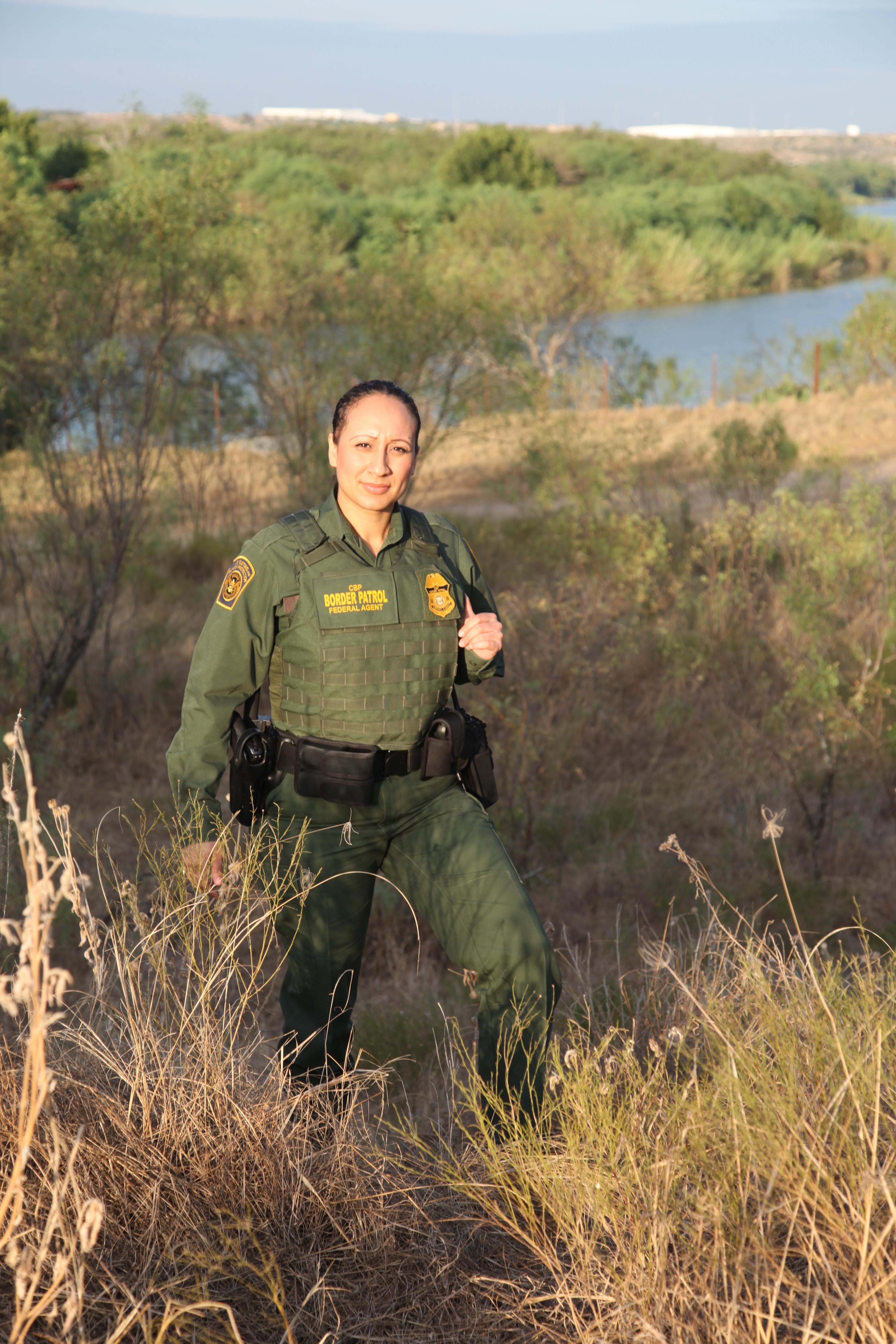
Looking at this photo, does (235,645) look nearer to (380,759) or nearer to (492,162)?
(380,759)

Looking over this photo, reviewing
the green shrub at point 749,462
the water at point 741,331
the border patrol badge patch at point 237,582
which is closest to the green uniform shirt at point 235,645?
the border patrol badge patch at point 237,582

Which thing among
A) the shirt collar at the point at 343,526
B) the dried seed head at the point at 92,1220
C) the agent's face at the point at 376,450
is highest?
the agent's face at the point at 376,450

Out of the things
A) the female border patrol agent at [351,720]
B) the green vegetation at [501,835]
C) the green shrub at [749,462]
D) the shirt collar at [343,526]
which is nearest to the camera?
the green vegetation at [501,835]

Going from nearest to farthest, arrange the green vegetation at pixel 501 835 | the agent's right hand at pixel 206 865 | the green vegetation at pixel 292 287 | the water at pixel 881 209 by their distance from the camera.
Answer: the green vegetation at pixel 501 835, the agent's right hand at pixel 206 865, the green vegetation at pixel 292 287, the water at pixel 881 209

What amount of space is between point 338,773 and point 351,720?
0.14 m

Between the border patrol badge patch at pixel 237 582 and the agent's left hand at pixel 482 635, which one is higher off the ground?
the border patrol badge patch at pixel 237 582

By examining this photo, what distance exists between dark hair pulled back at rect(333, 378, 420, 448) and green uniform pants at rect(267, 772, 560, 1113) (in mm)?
815

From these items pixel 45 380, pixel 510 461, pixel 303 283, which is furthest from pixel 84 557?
pixel 510 461

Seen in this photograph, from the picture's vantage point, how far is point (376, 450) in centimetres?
247

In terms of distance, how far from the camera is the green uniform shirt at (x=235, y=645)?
243cm

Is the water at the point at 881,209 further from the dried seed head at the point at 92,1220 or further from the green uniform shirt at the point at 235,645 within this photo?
the dried seed head at the point at 92,1220

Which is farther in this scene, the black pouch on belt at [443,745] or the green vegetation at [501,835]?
the black pouch on belt at [443,745]

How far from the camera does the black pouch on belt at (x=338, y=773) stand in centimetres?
244

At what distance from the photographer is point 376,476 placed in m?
2.46
